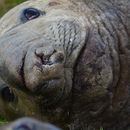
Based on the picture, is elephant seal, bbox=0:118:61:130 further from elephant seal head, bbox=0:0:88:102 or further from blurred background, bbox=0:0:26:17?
blurred background, bbox=0:0:26:17

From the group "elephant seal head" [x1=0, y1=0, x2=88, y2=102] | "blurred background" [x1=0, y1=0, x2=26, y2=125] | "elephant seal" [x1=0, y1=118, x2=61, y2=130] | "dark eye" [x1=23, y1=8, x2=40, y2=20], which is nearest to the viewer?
"elephant seal" [x1=0, y1=118, x2=61, y2=130]

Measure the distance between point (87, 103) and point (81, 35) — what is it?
29.3 inches

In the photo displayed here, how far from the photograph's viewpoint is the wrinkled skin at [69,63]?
659 centimetres

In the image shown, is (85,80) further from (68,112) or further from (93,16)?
(93,16)

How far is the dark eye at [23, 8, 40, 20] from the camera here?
24.7 feet

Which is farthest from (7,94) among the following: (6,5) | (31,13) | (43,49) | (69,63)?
(6,5)

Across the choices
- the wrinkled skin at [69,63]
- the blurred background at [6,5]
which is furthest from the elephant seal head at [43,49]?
the blurred background at [6,5]

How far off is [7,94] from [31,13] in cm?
98

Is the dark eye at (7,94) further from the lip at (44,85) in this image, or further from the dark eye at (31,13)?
the lip at (44,85)

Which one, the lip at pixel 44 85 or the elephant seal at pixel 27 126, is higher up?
the elephant seal at pixel 27 126

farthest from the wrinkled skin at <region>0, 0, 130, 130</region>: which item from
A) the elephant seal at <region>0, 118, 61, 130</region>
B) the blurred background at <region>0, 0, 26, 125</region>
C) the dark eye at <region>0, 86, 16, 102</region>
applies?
the blurred background at <region>0, 0, 26, 125</region>

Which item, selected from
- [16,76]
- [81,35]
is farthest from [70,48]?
[16,76]

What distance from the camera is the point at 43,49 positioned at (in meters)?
6.60

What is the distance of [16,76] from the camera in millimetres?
6535
